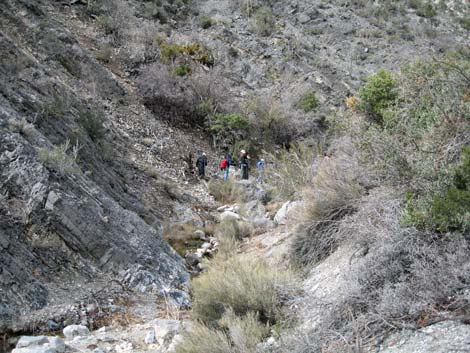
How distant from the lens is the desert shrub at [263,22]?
28297 millimetres

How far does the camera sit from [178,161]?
54.7 ft

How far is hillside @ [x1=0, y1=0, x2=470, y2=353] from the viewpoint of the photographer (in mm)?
4664

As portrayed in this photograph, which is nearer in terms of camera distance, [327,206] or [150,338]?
[150,338]

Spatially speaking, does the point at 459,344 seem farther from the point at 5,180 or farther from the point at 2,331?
the point at 5,180

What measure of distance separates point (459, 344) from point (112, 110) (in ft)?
49.4

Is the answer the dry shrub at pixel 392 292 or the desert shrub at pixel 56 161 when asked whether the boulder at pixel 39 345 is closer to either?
the dry shrub at pixel 392 292

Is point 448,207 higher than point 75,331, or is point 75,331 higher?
point 448,207

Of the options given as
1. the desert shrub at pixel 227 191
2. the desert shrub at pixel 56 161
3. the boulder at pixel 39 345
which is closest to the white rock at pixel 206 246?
the desert shrub at pixel 56 161

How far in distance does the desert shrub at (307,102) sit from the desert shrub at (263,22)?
283 inches

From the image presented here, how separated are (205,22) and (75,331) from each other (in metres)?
23.8

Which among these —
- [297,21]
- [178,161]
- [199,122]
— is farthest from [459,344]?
[297,21]

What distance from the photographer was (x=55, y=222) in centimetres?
759

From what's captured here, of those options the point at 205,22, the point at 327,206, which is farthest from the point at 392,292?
the point at 205,22

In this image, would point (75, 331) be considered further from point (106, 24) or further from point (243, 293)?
point (106, 24)
